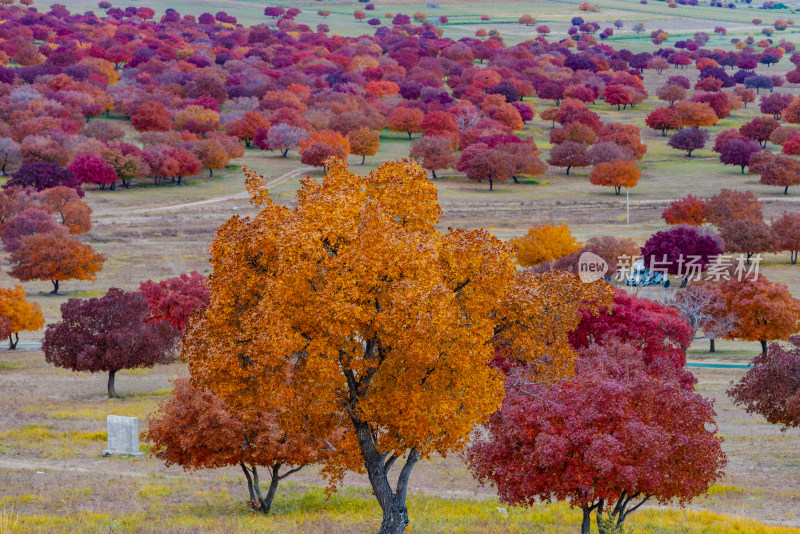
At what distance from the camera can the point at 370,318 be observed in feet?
71.7

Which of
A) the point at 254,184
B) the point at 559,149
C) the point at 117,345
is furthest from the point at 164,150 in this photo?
the point at 254,184

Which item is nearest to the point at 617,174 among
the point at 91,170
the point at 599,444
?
the point at 91,170

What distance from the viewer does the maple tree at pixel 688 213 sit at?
3890 inches

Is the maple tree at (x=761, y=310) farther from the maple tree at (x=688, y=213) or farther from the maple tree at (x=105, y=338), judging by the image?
the maple tree at (x=688, y=213)

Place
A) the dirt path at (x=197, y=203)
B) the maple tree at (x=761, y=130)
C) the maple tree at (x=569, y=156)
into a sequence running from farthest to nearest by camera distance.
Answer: the maple tree at (x=761, y=130)
the maple tree at (x=569, y=156)
the dirt path at (x=197, y=203)

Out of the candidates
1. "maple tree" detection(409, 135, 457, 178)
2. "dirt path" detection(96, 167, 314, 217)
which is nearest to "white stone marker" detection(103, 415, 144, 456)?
"dirt path" detection(96, 167, 314, 217)

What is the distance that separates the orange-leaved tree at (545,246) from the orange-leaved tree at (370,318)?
56.4m

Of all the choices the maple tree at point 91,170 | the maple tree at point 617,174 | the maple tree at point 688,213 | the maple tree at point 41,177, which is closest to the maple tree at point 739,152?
the maple tree at point 617,174

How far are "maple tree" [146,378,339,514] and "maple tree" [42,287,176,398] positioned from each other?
75.1 feet

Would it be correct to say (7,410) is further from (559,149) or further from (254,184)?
(559,149)

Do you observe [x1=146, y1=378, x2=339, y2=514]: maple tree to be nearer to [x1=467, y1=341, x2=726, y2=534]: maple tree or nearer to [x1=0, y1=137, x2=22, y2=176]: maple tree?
[x1=467, y1=341, x2=726, y2=534]: maple tree

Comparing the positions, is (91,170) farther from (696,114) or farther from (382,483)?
(382,483)

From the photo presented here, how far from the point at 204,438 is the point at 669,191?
101201mm

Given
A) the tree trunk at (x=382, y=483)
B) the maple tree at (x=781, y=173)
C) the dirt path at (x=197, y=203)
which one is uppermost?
the tree trunk at (x=382, y=483)
